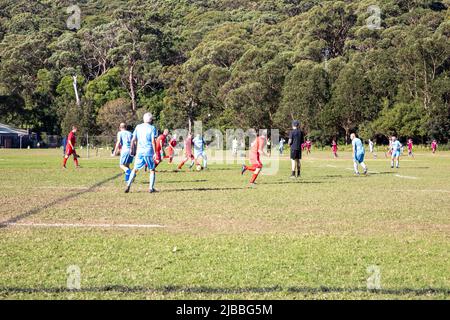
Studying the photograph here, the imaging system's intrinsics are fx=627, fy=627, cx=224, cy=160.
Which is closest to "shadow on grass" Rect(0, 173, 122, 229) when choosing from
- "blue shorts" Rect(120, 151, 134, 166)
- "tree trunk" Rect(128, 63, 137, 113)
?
"blue shorts" Rect(120, 151, 134, 166)

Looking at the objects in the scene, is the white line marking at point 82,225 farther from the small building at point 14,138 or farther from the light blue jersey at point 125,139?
the small building at point 14,138

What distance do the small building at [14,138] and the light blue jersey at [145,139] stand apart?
226 ft

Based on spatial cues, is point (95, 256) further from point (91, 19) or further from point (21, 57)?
point (91, 19)

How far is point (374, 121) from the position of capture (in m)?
74.4

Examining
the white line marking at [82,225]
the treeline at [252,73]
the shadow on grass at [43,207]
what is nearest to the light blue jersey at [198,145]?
the shadow on grass at [43,207]

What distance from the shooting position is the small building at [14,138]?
8019cm

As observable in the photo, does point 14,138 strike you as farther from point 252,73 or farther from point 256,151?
point 256,151

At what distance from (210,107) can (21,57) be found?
38.6 meters

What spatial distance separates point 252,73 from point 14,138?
109 feet

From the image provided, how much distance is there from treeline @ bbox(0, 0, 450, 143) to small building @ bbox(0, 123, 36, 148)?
5.56 m

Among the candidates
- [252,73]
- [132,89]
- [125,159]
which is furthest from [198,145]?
[132,89]

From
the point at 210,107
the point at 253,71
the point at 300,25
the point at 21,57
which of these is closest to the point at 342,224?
the point at 253,71

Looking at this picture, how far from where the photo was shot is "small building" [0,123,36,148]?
263 ft

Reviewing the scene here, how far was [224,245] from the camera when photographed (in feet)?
25.7
